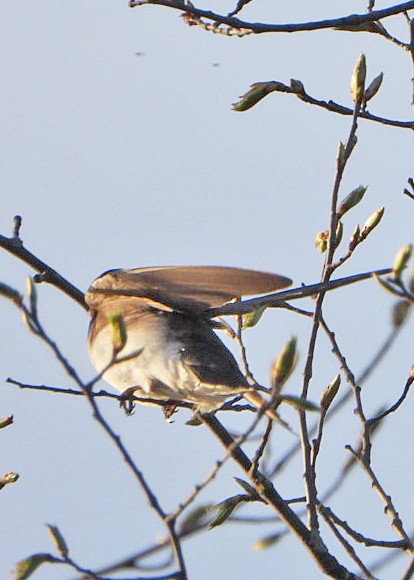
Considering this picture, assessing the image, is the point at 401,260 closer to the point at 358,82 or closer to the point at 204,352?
the point at 358,82

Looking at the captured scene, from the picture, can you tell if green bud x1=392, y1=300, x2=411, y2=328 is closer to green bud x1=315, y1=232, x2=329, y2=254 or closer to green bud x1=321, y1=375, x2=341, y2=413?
green bud x1=321, y1=375, x2=341, y2=413

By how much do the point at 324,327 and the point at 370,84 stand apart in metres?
1.08

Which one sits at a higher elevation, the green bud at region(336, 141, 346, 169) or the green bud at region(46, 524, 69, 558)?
the green bud at region(336, 141, 346, 169)

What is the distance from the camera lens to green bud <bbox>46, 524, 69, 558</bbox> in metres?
3.28

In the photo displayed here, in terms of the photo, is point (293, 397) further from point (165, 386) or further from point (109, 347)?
point (109, 347)

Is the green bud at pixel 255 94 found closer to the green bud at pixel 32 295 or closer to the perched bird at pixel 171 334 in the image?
the perched bird at pixel 171 334

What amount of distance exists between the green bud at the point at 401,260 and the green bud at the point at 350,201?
4.20ft

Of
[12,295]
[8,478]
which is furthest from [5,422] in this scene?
[12,295]

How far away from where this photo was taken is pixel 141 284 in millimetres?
5258

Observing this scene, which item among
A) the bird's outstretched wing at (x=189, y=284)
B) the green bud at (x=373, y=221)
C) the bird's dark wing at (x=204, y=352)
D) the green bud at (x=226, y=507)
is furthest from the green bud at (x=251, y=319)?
the green bud at (x=226, y=507)

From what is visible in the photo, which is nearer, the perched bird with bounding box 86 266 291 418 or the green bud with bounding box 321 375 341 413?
the green bud with bounding box 321 375 341 413

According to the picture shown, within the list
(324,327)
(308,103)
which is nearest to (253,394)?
(324,327)

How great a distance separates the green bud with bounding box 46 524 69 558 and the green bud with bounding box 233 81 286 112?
7.12ft

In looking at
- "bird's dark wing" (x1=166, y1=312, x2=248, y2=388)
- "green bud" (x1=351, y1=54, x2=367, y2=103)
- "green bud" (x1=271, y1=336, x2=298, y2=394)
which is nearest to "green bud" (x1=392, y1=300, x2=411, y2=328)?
"green bud" (x1=271, y1=336, x2=298, y2=394)
